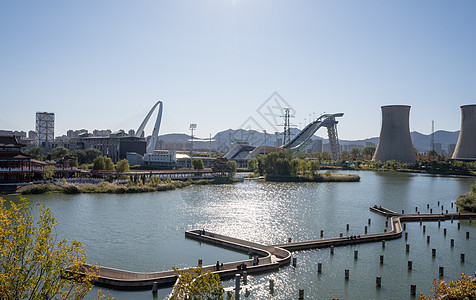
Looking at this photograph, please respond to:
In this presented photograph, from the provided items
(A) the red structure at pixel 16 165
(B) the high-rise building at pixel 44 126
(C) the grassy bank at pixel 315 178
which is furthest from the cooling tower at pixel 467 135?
(B) the high-rise building at pixel 44 126

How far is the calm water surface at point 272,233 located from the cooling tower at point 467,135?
3981 centimetres

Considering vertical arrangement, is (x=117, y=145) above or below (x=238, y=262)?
above

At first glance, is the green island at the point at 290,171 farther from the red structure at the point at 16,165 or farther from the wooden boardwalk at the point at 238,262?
the wooden boardwalk at the point at 238,262

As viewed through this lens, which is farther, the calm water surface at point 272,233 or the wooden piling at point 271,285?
the calm water surface at point 272,233

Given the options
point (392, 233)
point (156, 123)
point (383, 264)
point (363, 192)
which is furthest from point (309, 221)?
point (156, 123)

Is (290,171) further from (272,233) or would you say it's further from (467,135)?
(467,135)

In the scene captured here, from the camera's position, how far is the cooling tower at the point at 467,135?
75562 millimetres

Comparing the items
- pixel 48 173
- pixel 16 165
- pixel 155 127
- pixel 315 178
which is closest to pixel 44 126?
pixel 155 127

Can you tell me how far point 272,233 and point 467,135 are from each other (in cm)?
7095

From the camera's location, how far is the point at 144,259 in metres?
18.7

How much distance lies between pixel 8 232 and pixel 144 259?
11.9 meters

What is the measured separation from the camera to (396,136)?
86.9 metres

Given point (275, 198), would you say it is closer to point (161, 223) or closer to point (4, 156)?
point (161, 223)

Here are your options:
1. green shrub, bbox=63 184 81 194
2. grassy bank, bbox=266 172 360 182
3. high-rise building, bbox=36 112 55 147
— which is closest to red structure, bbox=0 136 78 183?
green shrub, bbox=63 184 81 194
